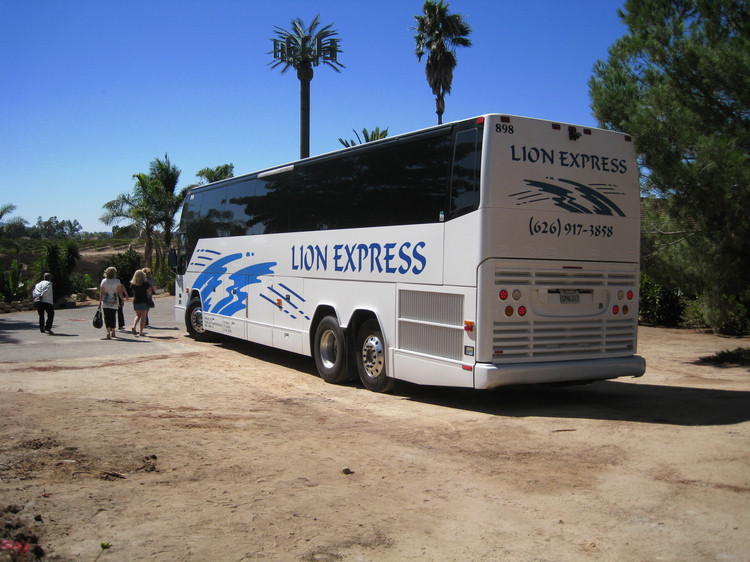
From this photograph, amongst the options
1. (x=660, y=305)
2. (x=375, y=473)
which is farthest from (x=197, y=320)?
(x=660, y=305)

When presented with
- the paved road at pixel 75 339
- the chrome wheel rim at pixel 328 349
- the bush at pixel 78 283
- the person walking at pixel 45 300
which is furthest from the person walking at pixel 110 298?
the bush at pixel 78 283

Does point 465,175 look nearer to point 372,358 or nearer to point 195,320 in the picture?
point 372,358

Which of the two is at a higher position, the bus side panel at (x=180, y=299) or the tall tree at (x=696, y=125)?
the tall tree at (x=696, y=125)

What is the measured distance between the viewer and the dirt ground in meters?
4.46

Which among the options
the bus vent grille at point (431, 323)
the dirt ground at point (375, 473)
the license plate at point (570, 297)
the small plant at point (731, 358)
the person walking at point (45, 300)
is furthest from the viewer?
the person walking at point (45, 300)

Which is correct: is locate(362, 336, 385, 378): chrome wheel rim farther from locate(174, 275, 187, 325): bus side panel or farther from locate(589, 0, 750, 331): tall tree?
locate(174, 275, 187, 325): bus side panel

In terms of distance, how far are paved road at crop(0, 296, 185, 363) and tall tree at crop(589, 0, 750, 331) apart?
10.7 m

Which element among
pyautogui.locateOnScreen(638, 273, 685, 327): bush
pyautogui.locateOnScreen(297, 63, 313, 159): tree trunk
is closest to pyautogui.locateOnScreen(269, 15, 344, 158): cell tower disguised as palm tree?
pyautogui.locateOnScreen(297, 63, 313, 159): tree trunk

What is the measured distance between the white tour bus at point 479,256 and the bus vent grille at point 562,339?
2 cm

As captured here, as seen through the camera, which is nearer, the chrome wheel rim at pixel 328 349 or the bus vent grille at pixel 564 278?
the bus vent grille at pixel 564 278

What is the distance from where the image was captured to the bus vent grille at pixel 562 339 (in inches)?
330

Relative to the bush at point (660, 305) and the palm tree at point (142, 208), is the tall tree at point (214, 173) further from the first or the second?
the bush at point (660, 305)

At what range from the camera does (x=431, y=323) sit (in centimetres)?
898

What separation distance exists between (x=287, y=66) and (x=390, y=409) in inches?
1073
